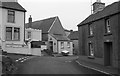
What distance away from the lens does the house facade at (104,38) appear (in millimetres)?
15127

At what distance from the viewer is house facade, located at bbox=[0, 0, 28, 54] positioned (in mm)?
26906

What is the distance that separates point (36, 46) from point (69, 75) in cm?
2318

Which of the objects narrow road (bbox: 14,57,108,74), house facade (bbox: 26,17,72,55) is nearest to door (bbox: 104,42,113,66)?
narrow road (bbox: 14,57,108,74)

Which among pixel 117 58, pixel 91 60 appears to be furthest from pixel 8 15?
pixel 117 58

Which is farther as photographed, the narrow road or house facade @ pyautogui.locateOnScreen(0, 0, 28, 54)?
house facade @ pyautogui.locateOnScreen(0, 0, 28, 54)

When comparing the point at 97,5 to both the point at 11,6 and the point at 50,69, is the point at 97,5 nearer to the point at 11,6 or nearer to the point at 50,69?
the point at 50,69

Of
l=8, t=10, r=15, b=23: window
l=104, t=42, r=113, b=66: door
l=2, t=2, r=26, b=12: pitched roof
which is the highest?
l=2, t=2, r=26, b=12: pitched roof

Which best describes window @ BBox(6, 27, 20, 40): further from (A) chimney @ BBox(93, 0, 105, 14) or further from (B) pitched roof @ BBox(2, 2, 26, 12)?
(A) chimney @ BBox(93, 0, 105, 14)

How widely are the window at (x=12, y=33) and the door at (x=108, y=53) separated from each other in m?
16.6

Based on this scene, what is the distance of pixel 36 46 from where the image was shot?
1331 inches

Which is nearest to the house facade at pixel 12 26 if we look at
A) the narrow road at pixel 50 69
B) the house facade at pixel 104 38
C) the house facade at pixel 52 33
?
the narrow road at pixel 50 69

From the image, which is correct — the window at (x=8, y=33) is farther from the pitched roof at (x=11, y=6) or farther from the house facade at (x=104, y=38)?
the house facade at (x=104, y=38)

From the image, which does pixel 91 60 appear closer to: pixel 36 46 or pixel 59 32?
pixel 36 46

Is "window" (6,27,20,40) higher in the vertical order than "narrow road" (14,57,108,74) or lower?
higher
